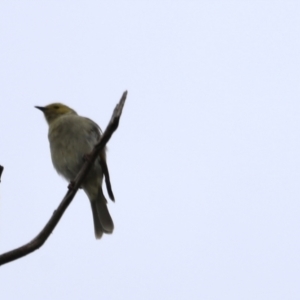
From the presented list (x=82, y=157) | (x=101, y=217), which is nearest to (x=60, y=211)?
(x=82, y=157)

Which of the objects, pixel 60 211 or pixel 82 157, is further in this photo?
pixel 82 157

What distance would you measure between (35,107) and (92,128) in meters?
1.80

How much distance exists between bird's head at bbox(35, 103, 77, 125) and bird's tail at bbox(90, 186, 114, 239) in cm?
144

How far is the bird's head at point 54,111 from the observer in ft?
27.1

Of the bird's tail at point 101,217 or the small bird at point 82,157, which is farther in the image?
the bird's tail at point 101,217

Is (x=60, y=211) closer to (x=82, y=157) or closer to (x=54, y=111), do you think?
(x=82, y=157)

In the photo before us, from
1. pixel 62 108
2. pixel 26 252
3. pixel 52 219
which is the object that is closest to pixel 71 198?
pixel 52 219

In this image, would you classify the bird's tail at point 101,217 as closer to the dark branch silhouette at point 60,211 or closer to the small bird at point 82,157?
the small bird at point 82,157

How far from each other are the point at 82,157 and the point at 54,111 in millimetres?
1795

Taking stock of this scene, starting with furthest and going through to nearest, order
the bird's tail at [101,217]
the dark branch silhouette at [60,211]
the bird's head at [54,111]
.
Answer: the bird's head at [54,111]
the bird's tail at [101,217]
the dark branch silhouette at [60,211]

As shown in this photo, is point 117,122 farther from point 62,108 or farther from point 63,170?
point 62,108

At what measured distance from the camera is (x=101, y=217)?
7.24 metres

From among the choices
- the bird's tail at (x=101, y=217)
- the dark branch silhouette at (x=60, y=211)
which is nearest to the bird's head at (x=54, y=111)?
the bird's tail at (x=101, y=217)

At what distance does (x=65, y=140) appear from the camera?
7000 mm
